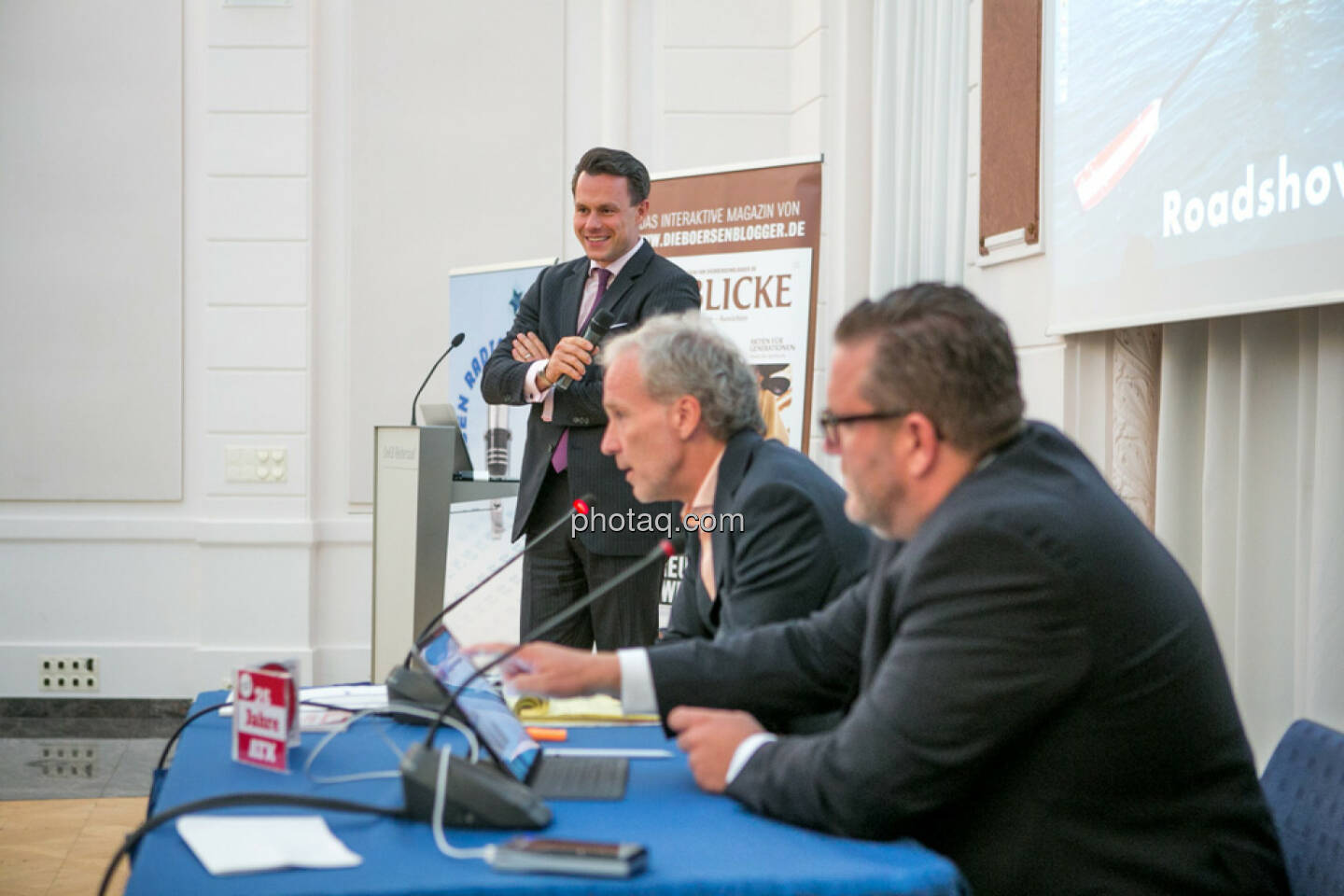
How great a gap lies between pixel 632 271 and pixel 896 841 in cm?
205

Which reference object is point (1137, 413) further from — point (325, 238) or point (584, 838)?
point (325, 238)

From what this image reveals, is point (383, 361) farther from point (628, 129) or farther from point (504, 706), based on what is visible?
point (504, 706)

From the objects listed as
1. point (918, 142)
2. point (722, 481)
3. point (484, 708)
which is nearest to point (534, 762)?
point (484, 708)

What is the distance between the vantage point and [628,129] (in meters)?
5.26

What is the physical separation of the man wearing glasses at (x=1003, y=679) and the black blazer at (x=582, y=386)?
157 centimetres

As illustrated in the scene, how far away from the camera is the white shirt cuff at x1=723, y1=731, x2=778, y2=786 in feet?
4.07

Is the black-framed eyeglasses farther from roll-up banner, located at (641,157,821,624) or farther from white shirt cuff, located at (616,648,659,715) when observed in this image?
roll-up banner, located at (641,157,821,624)

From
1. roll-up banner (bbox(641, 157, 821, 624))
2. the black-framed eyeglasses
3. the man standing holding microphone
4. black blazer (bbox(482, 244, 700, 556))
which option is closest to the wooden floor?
the man standing holding microphone

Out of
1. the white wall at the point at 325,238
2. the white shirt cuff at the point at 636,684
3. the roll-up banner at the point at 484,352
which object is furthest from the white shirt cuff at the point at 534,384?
the white wall at the point at 325,238

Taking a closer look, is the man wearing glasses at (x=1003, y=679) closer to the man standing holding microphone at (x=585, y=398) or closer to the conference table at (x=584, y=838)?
the conference table at (x=584, y=838)

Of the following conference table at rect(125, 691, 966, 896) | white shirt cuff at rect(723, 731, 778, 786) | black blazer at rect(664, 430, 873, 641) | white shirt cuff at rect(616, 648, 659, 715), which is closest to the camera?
conference table at rect(125, 691, 966, 896)

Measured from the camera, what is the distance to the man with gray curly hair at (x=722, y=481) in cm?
178

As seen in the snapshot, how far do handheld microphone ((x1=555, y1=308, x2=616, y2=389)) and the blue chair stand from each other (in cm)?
175

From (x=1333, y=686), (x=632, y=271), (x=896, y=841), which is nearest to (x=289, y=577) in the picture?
(x=632, y=271)
